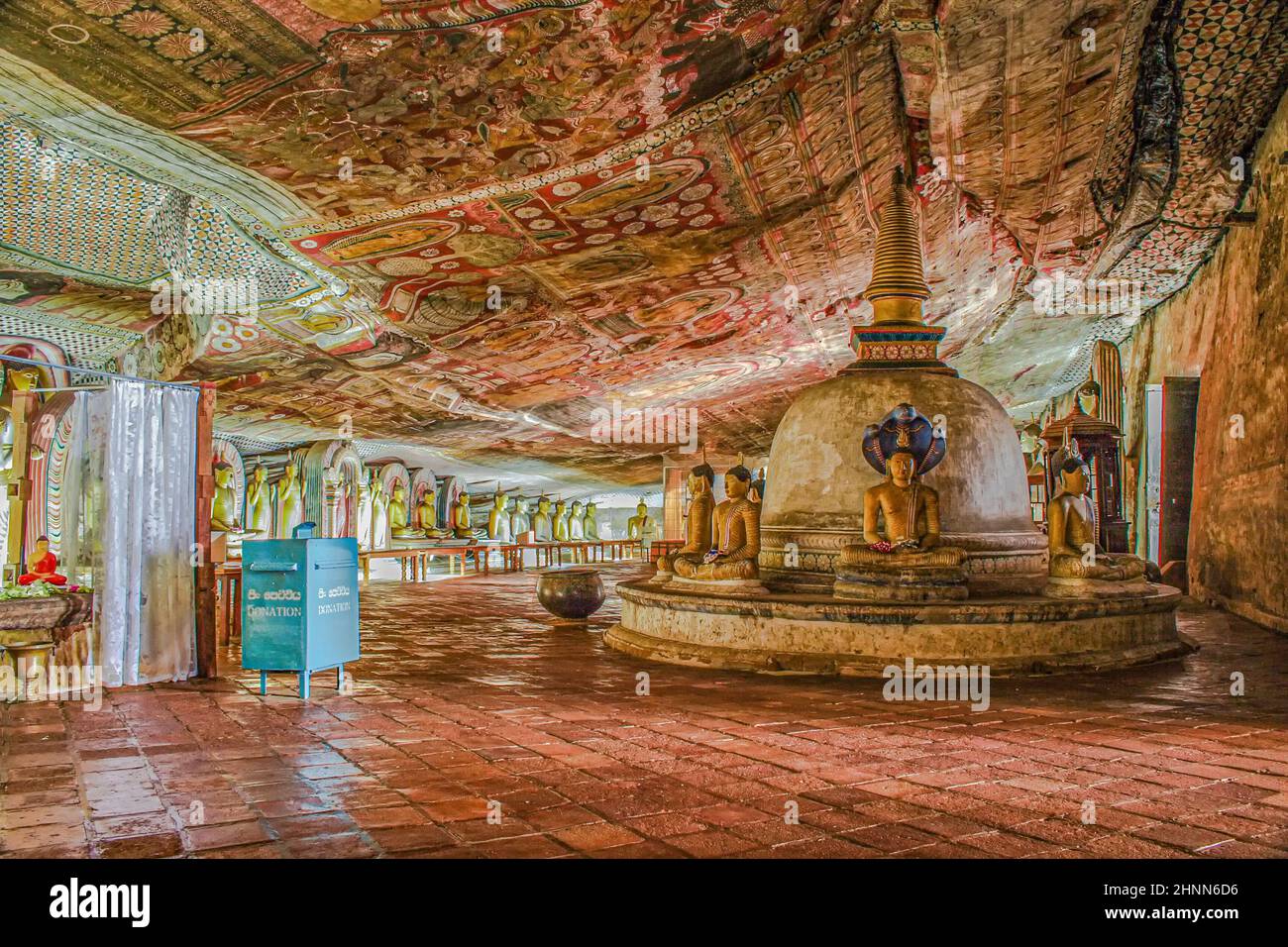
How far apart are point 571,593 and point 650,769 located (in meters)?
5.93

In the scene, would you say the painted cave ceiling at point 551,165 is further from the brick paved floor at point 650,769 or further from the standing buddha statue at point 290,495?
the brick paved floor at point 650,769

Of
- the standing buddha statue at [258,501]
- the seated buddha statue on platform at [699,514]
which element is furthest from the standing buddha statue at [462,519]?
the seated buddha statue on platform at [699,514]

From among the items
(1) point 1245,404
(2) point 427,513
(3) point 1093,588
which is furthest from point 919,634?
(2) point 427,513

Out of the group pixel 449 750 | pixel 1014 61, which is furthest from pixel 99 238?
pixel 1014 61

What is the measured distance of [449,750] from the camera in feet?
13.8

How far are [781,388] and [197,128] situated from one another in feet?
45.8

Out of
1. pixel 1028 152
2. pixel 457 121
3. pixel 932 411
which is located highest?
pixel 1028 152

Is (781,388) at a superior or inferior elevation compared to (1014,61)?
inferior

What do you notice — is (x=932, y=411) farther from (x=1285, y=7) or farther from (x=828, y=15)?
(x=1285, y=7)

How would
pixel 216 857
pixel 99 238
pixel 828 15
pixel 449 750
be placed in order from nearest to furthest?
pixel 216 857 < pixel 449 750 < pixel 828 15 < pixel 99 238

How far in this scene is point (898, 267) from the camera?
906cm

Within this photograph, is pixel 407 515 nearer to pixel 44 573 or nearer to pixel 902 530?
pixel 44 573

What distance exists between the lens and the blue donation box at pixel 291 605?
5473 mm

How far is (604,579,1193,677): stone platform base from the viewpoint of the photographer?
6.31m
